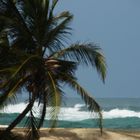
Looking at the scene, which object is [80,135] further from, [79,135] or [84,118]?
[84,118]

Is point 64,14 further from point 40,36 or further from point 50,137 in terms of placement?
point 50,137

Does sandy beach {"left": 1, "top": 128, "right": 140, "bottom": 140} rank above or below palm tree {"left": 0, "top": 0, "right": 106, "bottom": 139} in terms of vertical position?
below

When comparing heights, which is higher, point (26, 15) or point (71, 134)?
point (26, 15)

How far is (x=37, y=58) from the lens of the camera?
15.6 meters

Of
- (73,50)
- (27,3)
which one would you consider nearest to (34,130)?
(73,50)

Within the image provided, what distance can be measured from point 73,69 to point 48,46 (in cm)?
99

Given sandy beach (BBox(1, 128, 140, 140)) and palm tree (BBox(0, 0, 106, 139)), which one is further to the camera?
sandy beach (BBox(1, 128, 140, 140))

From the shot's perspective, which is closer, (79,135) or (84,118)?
(79,135)

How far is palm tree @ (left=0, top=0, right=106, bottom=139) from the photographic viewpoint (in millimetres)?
15641

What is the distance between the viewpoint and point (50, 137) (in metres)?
19.1

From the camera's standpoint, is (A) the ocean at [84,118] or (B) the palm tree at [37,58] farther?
(A) the ocean at [84,118]

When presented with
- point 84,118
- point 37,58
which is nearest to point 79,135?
point 37,58

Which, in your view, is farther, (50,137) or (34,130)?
(50,137)

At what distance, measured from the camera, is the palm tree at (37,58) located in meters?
15.6
